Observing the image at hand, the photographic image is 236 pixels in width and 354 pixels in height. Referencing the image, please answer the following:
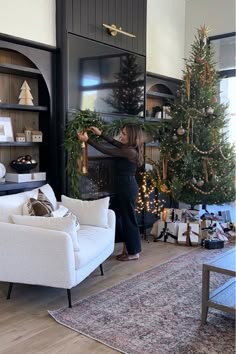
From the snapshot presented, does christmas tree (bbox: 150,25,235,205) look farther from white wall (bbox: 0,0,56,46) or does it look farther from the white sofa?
the white sofa

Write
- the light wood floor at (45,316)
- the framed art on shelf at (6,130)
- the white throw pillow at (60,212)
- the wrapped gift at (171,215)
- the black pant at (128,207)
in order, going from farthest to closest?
the wrapped gift at (171,215) < the black pant at (128,207) < the framed art on shelf at (6,130) < the white throw pillow at (60,212) < the light wood floor at (45,316)

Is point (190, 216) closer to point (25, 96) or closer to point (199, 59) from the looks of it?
point (199, 59)

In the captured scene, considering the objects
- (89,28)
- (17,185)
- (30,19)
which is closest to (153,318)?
(17,185)

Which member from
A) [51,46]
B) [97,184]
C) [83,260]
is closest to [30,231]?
[83,260]

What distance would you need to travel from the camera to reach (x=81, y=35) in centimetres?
434

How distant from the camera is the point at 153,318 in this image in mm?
2760

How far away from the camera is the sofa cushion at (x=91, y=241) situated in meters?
2.97

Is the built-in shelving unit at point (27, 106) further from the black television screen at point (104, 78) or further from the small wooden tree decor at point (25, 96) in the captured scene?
the black television screen at point (104, 78)

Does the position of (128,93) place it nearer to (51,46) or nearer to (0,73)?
(51,46)

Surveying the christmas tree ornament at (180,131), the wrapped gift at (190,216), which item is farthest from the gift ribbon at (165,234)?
the christmas tree ornament at (180,131)

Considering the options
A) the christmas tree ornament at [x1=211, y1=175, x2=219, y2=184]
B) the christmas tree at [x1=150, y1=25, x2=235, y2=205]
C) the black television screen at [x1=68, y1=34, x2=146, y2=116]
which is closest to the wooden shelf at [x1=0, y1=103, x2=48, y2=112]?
the black television screen at [x1=68, y1=34, x2=146, y2=116]

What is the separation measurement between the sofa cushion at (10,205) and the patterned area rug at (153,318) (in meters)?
0.88

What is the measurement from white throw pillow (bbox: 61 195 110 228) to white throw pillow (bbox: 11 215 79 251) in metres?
0.70

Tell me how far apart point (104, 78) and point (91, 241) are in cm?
233
